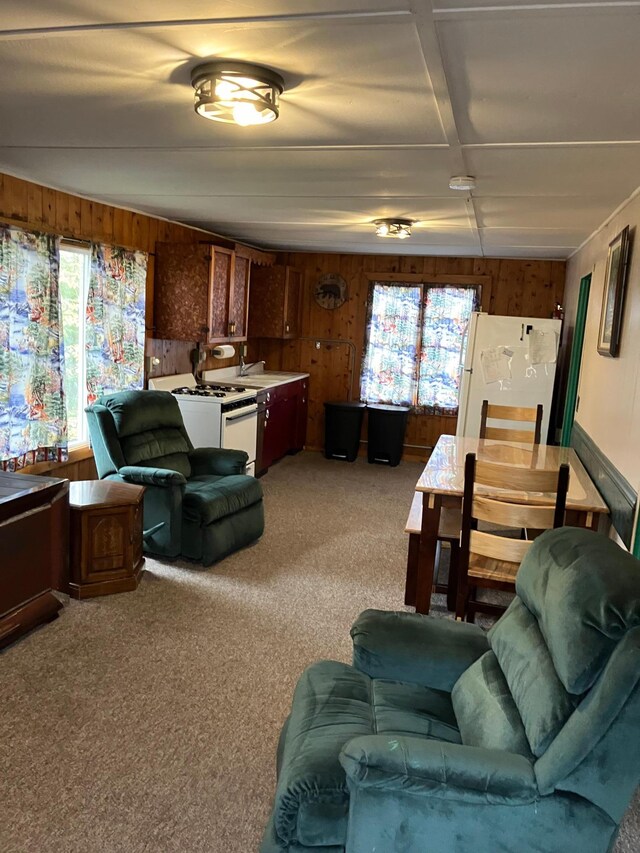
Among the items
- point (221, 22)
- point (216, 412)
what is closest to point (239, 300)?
point (216, 412)

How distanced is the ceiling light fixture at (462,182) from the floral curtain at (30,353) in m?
2.48

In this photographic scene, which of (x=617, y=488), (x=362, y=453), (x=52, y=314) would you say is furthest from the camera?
(x=362, y=453)

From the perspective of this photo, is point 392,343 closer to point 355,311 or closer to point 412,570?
point 355,311

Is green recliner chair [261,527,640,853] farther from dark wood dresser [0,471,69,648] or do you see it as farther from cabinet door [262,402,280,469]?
cabinet door [262,402,280,469]

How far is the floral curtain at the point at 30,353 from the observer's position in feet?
12.6

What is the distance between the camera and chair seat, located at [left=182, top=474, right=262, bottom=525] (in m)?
4.02

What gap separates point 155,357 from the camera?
5539 millimetres

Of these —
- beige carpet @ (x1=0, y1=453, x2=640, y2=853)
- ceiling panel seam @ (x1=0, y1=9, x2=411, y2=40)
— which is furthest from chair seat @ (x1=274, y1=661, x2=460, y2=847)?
ceiling panel seam @ (x1=0, y1=9, x2=411, y2=40)

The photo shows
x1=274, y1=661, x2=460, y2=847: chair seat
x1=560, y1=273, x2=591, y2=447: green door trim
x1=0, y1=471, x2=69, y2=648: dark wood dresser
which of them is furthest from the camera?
x1=560, y1=273, x2=591, y2=447: green door trim

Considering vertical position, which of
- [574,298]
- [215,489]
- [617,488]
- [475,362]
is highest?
[574,298]

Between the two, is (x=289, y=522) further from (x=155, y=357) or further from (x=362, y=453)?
(x=362, y=453)

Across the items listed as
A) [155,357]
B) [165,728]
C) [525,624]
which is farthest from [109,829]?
[155,357]

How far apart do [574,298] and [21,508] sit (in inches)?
193

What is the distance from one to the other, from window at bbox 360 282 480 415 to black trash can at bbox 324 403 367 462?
19.4 inches
